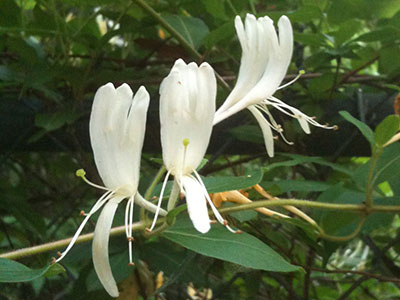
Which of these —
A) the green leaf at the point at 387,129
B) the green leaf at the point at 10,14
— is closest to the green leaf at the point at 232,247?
the green leaf at the point at 387,129

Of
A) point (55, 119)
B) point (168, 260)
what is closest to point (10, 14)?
point (55, 119)

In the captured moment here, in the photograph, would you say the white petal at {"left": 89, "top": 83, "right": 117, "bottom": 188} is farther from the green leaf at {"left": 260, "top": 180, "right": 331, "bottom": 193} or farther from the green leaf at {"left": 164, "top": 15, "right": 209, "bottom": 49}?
the green leaf at {"left": 164, "top": 15, "right": 209, "bottom": 49}

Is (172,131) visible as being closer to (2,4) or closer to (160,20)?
(160,20)

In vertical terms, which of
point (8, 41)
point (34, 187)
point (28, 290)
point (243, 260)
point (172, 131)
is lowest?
point (28, 290)

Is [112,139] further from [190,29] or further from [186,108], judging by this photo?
[190,29]

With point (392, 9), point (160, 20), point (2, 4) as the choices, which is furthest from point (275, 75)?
point (2, 4)
